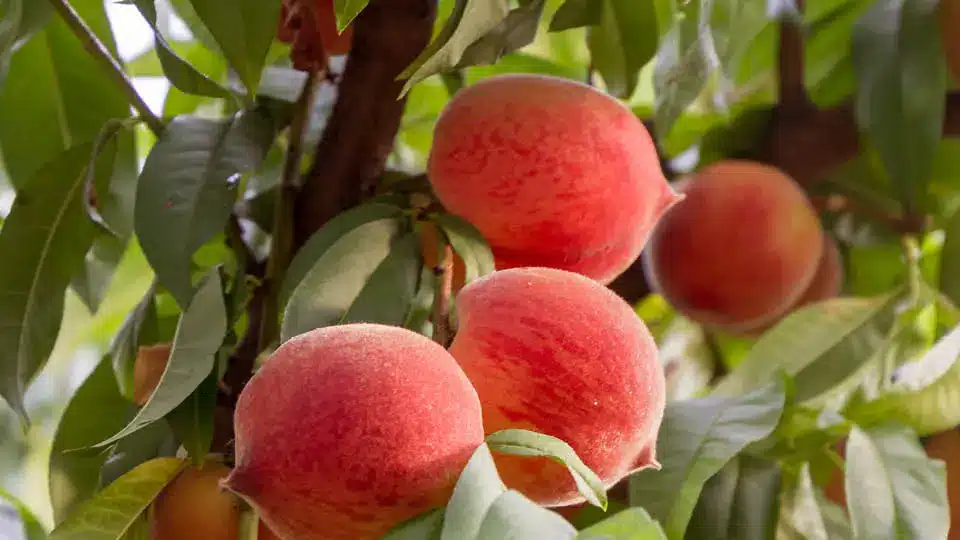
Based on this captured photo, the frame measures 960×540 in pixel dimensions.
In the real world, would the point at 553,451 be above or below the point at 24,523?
above

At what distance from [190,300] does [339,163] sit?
4.8 inches

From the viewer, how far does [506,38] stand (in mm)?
494

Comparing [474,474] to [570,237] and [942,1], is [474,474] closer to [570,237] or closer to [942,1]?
[570,237]

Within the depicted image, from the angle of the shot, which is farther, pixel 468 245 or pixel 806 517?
pixel 806 517

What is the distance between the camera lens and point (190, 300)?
0.48 metres

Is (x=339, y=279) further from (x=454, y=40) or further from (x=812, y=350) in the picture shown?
(x=812, y=350)

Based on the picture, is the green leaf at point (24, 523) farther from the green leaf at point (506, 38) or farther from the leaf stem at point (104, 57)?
the green leaf at point (506, 38)

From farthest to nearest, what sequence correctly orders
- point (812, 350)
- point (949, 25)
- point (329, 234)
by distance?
point (949, 25) → point (812, 350) → point (329, 234)

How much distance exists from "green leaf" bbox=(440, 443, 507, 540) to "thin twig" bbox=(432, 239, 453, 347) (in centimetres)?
12

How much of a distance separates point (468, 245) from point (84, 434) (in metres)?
0.24

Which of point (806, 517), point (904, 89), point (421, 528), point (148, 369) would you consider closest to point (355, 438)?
point (421, 528)

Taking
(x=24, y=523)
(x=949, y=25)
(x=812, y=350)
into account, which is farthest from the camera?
(x=949, y=25)

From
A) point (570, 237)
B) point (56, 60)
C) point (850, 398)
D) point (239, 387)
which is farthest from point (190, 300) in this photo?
point (850, 398)

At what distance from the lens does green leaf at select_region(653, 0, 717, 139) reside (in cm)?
57
